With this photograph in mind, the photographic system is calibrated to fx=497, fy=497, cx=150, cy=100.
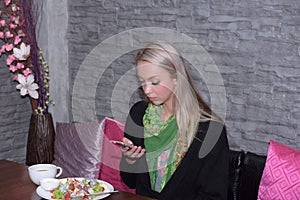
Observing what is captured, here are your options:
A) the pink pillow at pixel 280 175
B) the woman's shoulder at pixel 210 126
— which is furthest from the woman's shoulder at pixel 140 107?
the pink pillow at pixel 280 175

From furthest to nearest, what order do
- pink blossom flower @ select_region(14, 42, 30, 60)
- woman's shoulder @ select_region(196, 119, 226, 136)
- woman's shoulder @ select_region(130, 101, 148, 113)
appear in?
1. pink blossom flower @ select_region(14, 42, 30, 60)
2. woman's shoulder @ select_region(130, 101, 148, 113)
3. woman's shoulder @ select_region(196, 119, 226, 136)

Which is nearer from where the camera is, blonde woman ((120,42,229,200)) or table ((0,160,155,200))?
table ((0,160,155,200))

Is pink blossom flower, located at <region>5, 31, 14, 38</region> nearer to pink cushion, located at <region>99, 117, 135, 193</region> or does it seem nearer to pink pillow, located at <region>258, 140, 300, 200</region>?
pink cushion, located at <region>99, 117, 135, 193</region>

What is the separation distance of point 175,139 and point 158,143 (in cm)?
10

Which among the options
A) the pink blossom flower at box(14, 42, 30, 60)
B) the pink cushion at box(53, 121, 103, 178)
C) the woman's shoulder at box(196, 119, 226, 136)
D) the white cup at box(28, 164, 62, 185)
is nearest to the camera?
the white cup at box(28, 164, 62, 185)

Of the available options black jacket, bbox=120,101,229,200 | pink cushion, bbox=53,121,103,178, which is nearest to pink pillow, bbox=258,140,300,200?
black jacket, bbox=120,101,229,200

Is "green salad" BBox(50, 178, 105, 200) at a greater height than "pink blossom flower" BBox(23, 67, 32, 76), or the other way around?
"pink blossom flower" BBox(23, 67, 32, 76)

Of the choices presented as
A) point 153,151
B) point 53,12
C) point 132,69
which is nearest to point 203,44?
point 132,69

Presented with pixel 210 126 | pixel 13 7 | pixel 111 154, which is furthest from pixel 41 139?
pixel 210 126

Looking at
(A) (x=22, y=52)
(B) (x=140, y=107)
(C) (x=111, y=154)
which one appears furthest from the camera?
(A) (x=22, y=52)

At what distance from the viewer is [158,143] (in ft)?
7.38

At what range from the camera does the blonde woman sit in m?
2.06

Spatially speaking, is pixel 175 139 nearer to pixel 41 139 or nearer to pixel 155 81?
pixel 155 81

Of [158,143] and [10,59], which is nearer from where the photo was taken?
[158,143]
